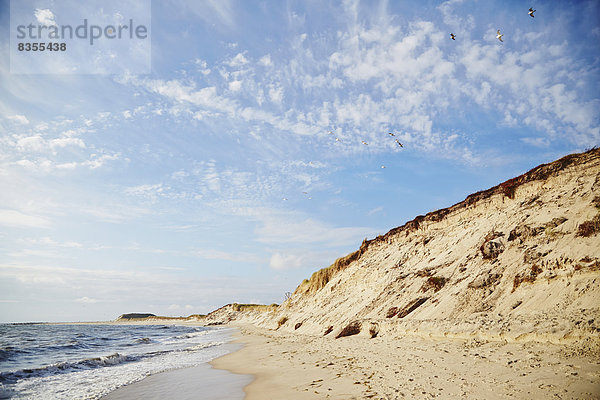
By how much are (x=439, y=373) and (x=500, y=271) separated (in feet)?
25.6

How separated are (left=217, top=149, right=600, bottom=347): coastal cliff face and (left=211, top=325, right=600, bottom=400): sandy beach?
2.76ft

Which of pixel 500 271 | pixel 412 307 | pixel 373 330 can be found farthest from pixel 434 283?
pixel 373 330

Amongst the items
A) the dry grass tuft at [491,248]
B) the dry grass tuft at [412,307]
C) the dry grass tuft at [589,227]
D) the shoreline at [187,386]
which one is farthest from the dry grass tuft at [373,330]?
the dry grass tuft at [589,227]

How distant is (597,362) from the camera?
6.12 meters

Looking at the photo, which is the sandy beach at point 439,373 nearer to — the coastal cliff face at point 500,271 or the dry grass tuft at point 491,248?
the coastal cliff face at point 500,271

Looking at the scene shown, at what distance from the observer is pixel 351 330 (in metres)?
18.3

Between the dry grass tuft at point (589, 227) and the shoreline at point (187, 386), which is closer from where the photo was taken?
the shoreline at point (187, 386)

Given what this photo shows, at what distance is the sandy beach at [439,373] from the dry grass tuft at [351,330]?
556 cm

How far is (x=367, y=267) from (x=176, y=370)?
1796cm

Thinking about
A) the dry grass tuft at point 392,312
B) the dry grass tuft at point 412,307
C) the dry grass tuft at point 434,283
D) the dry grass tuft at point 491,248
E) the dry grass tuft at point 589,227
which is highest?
the dry grass tuft at point 589,227

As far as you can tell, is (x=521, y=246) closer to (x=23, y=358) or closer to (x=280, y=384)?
(x=280, y=384)

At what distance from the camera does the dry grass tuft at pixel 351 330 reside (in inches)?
714

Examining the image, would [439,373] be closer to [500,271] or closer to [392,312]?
[500,271]

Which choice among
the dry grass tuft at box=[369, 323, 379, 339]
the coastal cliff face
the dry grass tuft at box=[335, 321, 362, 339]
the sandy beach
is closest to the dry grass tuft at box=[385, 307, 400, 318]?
the coastal cliff face
